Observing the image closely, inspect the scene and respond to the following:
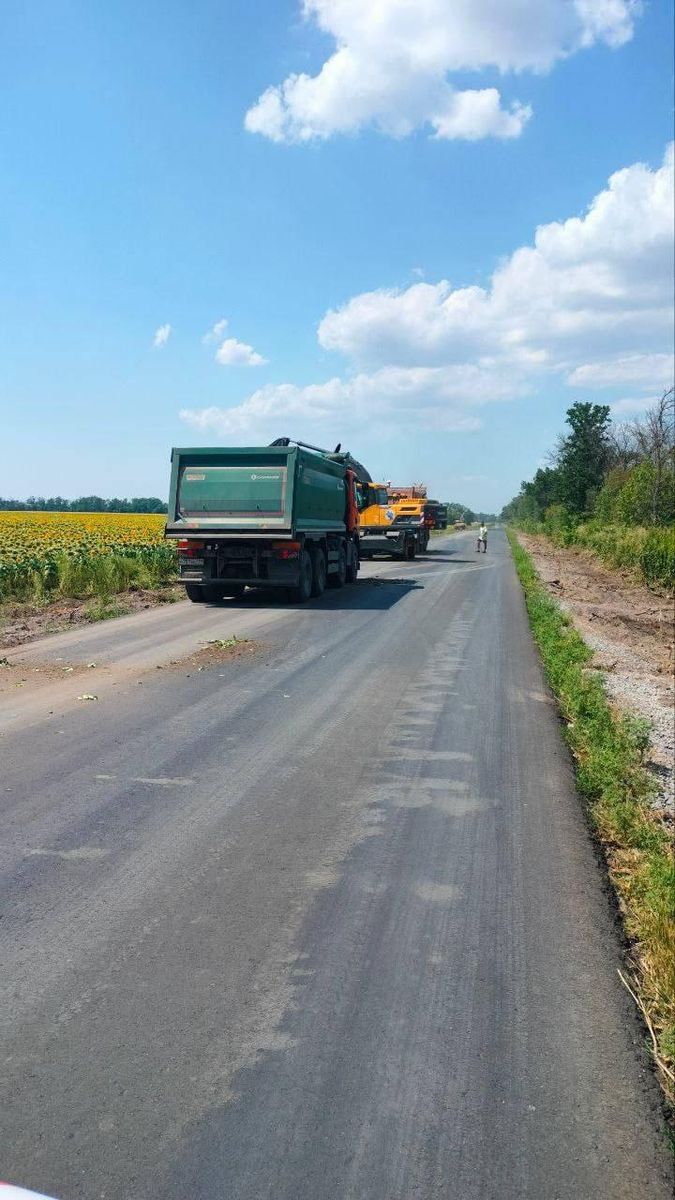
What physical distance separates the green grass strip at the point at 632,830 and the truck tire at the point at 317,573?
8284mm

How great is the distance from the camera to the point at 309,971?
3770mm

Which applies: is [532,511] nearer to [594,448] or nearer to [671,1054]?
[594,448]

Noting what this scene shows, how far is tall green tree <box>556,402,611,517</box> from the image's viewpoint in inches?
2603

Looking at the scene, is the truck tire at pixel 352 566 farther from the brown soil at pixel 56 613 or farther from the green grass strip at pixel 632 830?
the green grass strip at pixel 632 830

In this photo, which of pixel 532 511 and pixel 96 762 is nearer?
pixel 96 762

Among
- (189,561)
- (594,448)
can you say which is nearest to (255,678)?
(189,561)

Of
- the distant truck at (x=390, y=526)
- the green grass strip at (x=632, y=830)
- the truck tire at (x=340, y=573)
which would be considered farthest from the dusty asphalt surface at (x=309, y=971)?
the distant truck at (x=390, y=526)

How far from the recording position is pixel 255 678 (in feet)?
33.0

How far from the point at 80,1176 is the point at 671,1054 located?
2054 mm

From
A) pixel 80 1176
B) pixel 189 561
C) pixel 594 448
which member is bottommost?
pixel 80 1176

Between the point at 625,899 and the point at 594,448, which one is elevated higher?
the point at 594,448

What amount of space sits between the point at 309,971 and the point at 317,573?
15102mm

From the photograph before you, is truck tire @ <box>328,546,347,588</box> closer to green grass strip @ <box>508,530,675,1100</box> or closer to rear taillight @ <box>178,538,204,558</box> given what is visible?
rear taillight @ <box>178,538,204,558</box>

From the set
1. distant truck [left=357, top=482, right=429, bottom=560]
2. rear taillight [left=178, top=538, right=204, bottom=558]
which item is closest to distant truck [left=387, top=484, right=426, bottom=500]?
distant truck [left=357, top=482, right=429, bottom=560]
